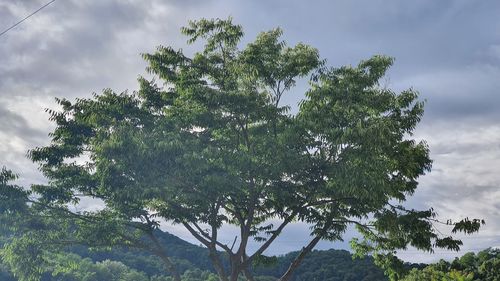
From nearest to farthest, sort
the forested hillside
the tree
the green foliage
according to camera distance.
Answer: the tree → the green foliage → the forested hillside

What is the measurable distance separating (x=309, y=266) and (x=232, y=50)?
3259 inches

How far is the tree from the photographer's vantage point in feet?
64.2

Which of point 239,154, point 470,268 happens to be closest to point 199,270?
point 470,268

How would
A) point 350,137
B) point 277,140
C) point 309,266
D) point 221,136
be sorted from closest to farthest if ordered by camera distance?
point 350,137
point 277,140
point 221,136
point 309,266

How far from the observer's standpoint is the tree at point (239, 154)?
64.2 feet

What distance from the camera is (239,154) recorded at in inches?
790

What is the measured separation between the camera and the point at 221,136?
2219 cm

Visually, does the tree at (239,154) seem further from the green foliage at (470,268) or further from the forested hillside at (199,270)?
Result: the forested hillside at (199,270)

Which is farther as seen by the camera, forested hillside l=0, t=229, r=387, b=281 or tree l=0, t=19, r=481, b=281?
forested hillside l=0, t=229, r=387, b=281

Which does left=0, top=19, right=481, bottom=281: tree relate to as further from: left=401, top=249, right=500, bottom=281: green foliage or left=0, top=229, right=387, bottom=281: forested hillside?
left=0, top=229, right=387, bottom=281: forested hillside

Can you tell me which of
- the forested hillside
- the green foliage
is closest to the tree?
the green foliage

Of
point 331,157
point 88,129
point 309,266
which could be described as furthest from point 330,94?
point 309,266

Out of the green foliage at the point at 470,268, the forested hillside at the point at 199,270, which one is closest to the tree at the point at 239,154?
the green foliage at the point at 470,268

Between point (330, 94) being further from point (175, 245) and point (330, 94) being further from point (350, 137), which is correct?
point (175, 245)
